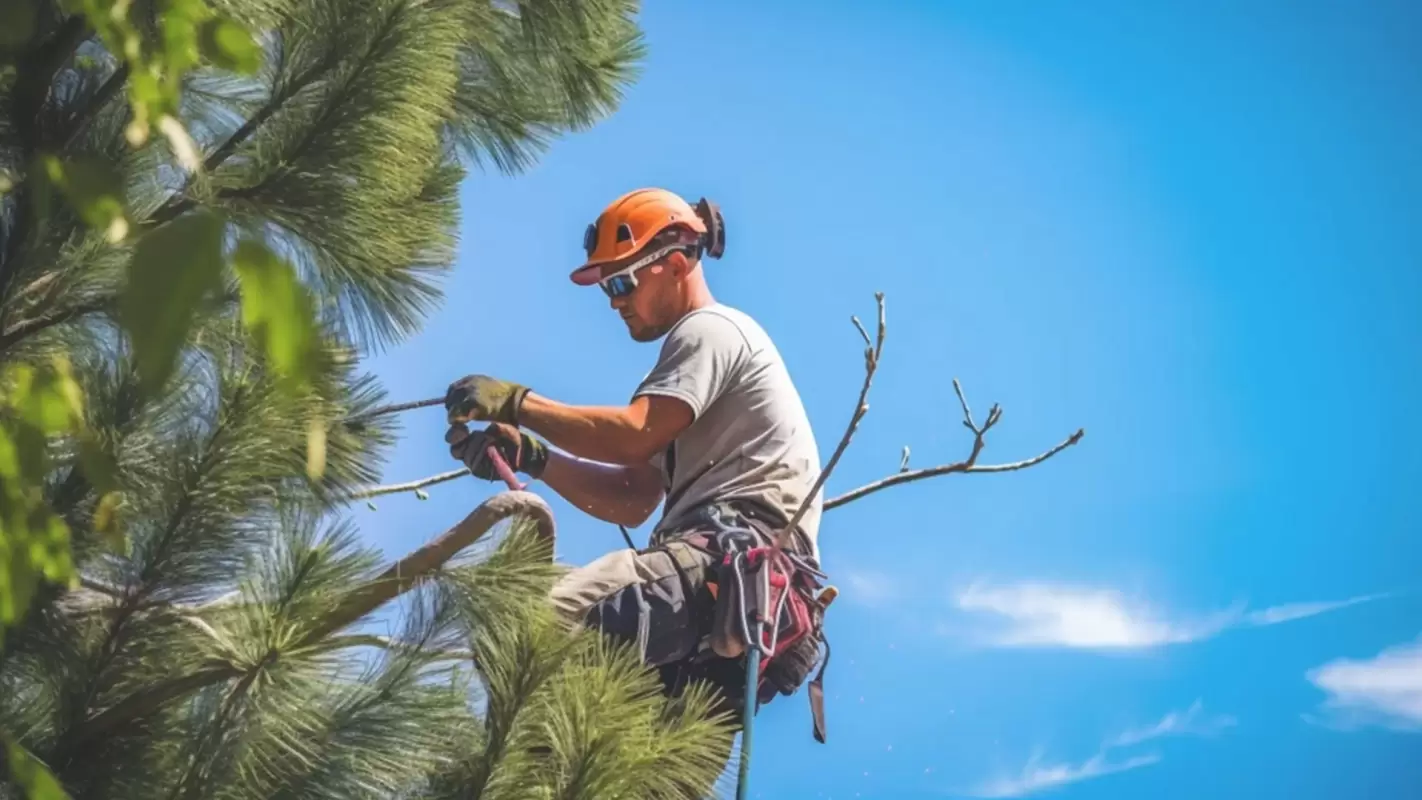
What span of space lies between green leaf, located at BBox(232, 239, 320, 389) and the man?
210 centimetres

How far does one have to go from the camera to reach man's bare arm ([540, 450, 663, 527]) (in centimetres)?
331

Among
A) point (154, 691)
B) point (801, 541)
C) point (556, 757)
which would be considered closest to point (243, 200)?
point (154, 691)

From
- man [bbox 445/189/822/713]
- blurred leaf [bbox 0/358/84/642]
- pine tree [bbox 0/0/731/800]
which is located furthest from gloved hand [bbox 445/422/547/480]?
blurred leaf [bbox 0/358/84/642]

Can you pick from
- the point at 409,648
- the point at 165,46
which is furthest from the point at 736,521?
the point at 165,46

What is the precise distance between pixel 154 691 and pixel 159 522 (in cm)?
23

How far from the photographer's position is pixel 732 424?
3.16 m

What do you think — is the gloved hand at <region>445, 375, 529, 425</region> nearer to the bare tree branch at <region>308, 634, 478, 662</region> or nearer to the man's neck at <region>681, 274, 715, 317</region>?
the man's neck at <region>681, 274, 715, 317</region>

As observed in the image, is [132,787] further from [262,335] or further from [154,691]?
[262,335]

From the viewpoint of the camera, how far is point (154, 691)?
217cm

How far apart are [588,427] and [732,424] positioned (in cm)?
31

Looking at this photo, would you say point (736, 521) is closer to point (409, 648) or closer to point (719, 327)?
point (719, 327)

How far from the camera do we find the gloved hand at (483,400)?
117 inches

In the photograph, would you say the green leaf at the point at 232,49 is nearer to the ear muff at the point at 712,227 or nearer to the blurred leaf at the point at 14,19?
the blurred leaf at the point at 14,19

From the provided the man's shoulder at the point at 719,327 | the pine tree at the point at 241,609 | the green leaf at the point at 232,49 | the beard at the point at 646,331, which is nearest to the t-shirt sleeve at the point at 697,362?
the man's shoulder at the point at 719,327
